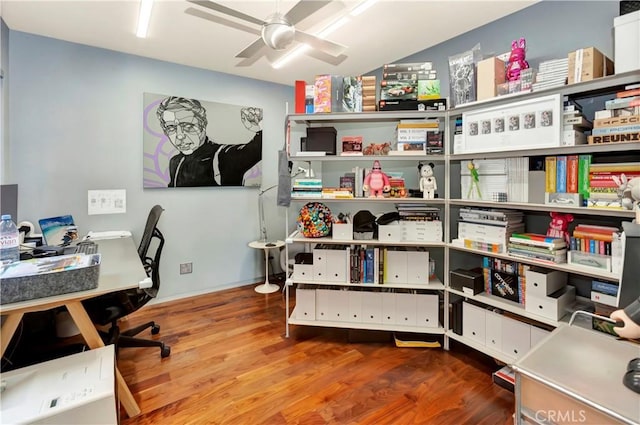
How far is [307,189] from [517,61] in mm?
1662

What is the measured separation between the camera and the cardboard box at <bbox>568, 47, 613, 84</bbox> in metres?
1.67

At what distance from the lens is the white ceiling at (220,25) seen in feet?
7.22

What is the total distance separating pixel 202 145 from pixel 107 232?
1.29m

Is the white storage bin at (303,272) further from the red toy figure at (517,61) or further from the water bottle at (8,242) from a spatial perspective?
the red toy figure at (517,61)

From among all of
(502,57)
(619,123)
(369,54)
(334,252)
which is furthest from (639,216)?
(369,54)

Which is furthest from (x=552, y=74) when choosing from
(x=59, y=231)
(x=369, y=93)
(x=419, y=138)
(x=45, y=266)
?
(x=59, y=231)

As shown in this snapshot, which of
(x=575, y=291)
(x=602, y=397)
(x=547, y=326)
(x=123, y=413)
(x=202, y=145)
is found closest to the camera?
(x=602, y=397)

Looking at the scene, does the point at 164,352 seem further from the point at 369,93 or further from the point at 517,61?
the point at 517,61

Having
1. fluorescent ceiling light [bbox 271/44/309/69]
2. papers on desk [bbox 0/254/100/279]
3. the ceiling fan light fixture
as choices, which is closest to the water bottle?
papers on desk [bbox 0/254/100/279]

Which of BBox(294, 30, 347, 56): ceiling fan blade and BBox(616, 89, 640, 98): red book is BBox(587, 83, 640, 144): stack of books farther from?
BBox(294, 30, 347, 56): ceiling fan blade

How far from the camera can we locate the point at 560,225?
1.90 metres

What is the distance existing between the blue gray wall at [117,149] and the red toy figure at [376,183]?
188 cm

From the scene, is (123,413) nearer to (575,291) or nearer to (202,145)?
(202,145)

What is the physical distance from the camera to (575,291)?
201cm
